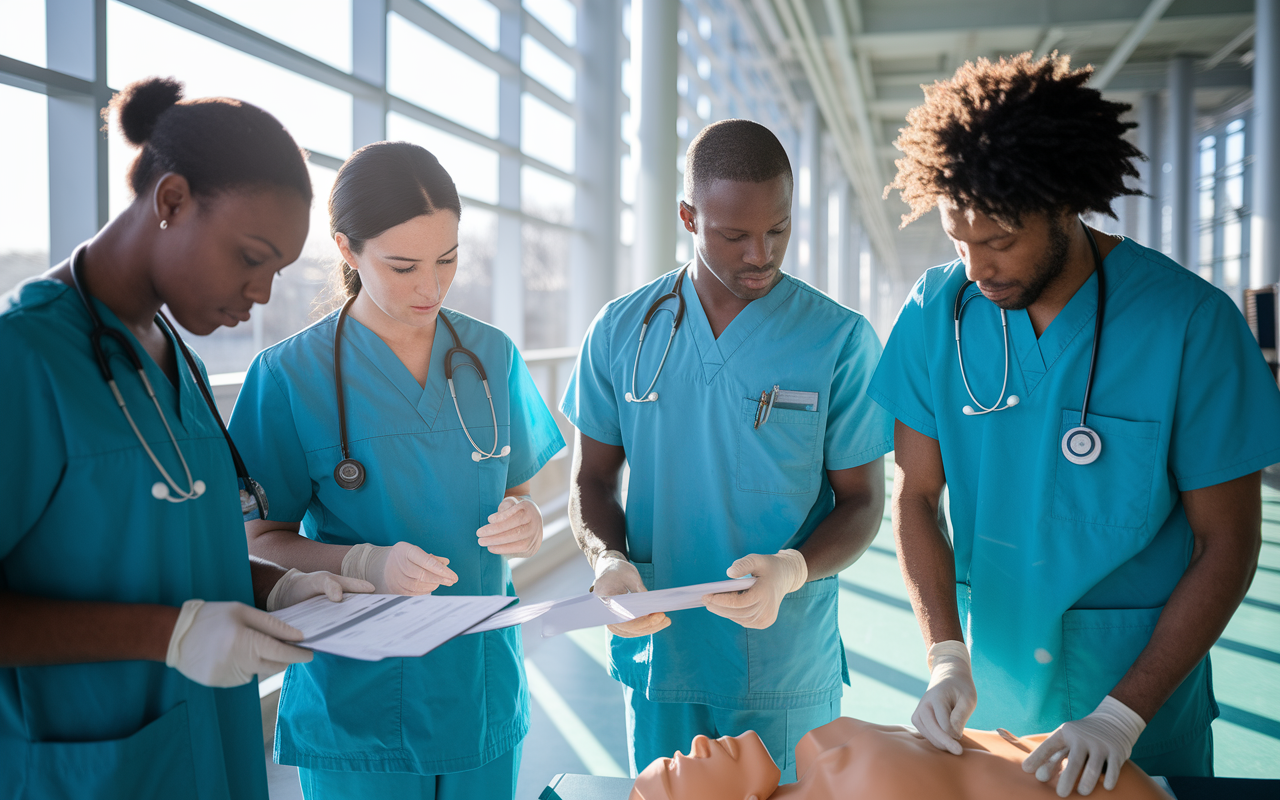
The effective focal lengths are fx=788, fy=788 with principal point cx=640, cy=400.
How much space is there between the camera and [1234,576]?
97 centimetres

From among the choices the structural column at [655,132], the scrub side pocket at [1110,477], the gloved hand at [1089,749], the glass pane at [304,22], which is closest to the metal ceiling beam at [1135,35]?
the structural column at [655,132]

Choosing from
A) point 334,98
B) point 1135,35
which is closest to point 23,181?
point 334,98

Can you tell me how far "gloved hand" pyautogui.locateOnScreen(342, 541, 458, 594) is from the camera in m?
1.14

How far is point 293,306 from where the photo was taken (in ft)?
15.6

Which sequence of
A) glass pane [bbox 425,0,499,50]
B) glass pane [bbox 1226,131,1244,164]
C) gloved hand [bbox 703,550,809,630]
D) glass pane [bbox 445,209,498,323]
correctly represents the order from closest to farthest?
gloved hand [bbox 703,550,809,630] → glass pane [bbox 425,0,499,50] → glass pane [bbox 445,209,498,323] → glass pane [bbox 1226,131,1244,164]

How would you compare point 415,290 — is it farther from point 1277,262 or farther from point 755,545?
point 1277,262

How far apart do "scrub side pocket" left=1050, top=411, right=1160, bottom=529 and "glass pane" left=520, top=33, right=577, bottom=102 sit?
385cm

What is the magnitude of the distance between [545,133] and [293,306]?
6.05 ft

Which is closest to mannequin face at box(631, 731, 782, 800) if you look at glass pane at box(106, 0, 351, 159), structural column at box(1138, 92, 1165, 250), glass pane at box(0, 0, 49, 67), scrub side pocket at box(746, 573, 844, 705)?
scrub side pocket at box(746, 573, 844, 705)

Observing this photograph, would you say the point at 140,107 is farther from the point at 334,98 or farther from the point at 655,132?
the point at 655,132

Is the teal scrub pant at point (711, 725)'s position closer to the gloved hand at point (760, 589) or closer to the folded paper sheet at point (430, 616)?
the gloved hand at point (760, 589)

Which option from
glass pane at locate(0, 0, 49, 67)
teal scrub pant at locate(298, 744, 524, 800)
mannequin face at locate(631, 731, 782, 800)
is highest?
glass pane at locate(0, 0, 49, 67)

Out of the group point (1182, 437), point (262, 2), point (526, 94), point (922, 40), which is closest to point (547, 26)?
point (526, 94)

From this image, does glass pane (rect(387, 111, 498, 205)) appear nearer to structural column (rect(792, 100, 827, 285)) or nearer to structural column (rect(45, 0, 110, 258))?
structural column (rect(45, 0, 110, 258))
